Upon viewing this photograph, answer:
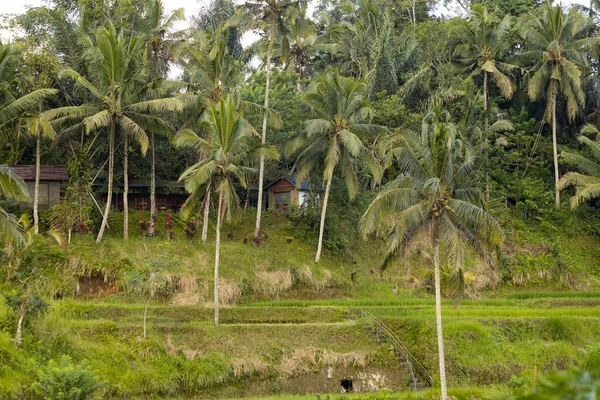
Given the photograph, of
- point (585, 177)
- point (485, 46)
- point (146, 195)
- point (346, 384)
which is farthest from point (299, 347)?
point (485, 46)

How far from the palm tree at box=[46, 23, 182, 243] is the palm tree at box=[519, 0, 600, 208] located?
1021 inches

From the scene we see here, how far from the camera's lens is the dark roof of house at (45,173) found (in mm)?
29359

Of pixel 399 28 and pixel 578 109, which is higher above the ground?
pixel 399 28

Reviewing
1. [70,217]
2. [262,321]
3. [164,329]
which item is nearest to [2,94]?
[70,217]

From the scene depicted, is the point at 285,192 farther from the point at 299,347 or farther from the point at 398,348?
the point at 398,348

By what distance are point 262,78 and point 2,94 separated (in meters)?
18.9

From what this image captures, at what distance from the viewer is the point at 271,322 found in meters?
23.9

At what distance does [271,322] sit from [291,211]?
10.9 meters

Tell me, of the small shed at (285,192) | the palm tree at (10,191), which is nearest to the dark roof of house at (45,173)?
the small shed at (285,192)

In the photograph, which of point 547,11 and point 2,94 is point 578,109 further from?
point 2,94

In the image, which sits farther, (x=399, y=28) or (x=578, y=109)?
(x=399, y=28)

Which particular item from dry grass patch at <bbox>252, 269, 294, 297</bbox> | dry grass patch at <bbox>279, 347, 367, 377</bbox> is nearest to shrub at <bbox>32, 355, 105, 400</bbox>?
dry grass patch at <bbox>279, 347, 367, 377</bbox>

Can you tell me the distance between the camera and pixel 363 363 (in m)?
21.0

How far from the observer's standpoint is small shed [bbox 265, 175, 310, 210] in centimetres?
3629
